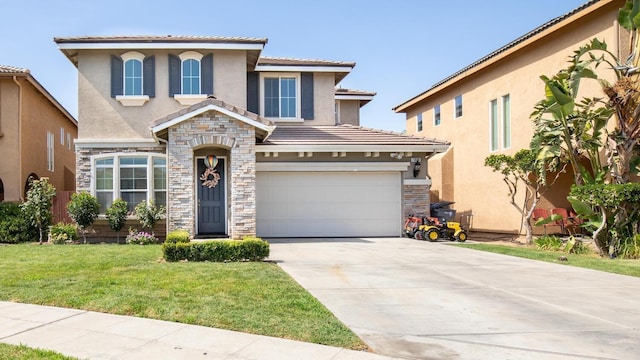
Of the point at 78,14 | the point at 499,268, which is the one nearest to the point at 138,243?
the point at 78,14

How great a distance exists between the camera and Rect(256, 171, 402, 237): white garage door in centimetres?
1786

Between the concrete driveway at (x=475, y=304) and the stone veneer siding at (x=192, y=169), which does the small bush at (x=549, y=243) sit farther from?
the stone veneer siding at (x=192, y=169)

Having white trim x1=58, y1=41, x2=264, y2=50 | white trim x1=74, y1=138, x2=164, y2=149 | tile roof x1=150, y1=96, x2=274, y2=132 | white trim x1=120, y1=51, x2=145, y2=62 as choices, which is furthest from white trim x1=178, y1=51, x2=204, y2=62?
tile roof x1=150, y1=96, x2=274, y2=132

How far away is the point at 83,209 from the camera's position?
1611cm

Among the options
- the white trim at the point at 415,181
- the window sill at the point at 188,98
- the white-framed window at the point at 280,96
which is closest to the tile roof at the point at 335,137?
the white-framed window at the point at 280,96

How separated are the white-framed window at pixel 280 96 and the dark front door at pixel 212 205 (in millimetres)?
3694

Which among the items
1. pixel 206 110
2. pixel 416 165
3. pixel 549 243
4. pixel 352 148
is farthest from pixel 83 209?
pixel 549 243

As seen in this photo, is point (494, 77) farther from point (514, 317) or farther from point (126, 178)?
point (514, 317)

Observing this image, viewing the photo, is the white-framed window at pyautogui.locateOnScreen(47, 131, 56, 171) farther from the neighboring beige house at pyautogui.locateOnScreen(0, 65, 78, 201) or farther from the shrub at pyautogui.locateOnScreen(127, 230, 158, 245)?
the shrub at pyautogui.locateOnScreen(127, 230, 158, 245)

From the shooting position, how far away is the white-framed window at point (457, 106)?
23.6 m

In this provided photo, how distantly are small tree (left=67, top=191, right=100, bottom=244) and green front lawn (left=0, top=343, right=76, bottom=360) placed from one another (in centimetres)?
1150

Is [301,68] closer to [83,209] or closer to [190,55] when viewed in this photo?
[190,55]

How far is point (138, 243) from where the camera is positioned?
16.2m

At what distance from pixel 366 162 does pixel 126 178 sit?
26.1ft
